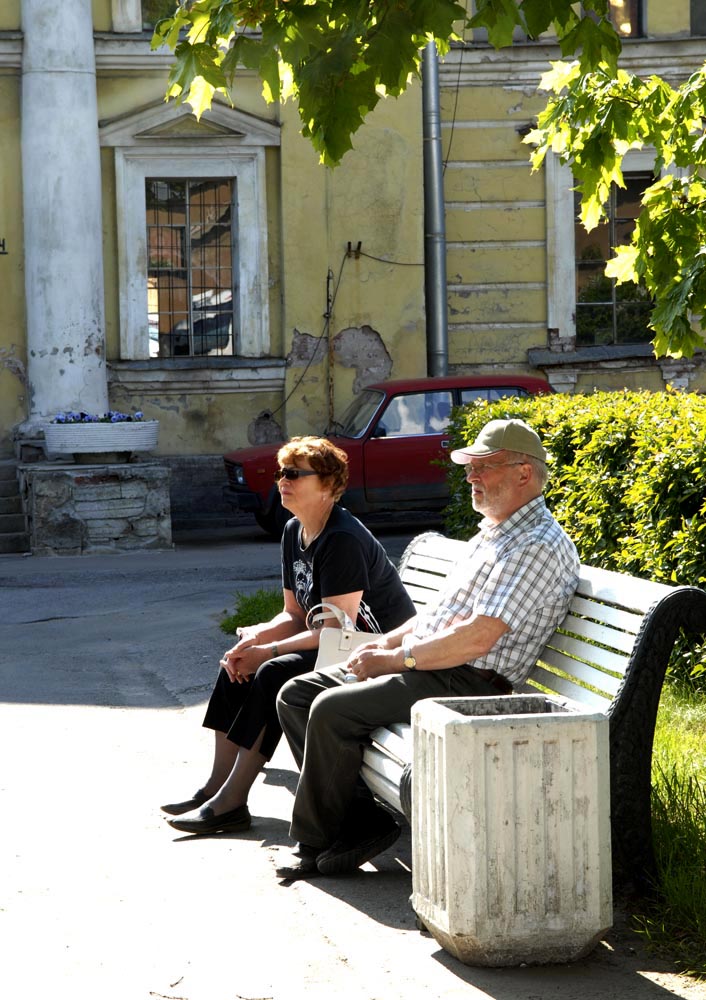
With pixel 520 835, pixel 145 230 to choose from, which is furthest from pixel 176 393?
pixel 520 835

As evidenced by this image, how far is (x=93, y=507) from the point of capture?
14117 millimetres

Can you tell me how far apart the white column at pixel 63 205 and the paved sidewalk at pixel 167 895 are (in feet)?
27.4

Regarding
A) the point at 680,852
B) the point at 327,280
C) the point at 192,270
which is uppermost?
the point at 192,270

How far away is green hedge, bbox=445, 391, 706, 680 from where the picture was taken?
20.8 feet

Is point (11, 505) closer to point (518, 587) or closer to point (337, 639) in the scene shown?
point (337, 639)

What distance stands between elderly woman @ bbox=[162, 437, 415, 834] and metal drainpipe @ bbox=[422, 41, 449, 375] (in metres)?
12.4

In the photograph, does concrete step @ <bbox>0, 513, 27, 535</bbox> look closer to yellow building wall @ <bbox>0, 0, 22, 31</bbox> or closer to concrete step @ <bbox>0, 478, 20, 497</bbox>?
concrete step @ <bbox>0, 478, 20, 497</bbox>

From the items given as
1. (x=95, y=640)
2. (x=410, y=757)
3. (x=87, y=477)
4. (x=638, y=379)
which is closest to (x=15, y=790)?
(x=410, y=757)

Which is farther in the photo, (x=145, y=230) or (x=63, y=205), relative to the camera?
(x=145, y=230)

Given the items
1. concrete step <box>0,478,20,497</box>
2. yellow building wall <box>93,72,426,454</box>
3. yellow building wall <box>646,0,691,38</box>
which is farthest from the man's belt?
yellow building wall <box>646,0,691,38</box>

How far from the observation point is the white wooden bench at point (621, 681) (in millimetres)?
4020

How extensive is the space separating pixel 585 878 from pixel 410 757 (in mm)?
725

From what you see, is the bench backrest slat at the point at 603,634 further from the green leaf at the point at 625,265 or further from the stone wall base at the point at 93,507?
the stone wall base at the point at 93,507

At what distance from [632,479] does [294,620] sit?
223 cm
